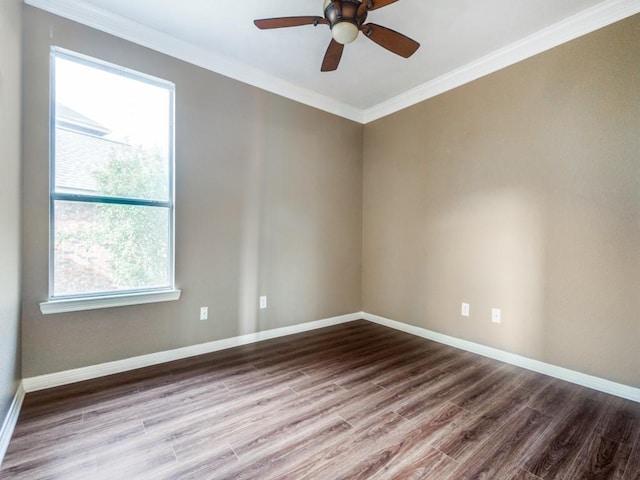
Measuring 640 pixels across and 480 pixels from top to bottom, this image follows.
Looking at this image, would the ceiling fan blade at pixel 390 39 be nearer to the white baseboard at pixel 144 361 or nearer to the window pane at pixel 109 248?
the window pane at pixel 109 248

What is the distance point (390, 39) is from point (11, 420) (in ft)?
10.5

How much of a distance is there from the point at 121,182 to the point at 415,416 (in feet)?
8.97

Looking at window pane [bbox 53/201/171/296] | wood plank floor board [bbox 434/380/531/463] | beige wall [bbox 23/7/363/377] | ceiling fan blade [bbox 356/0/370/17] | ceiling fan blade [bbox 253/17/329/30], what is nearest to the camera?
wood plank floor board [bbox 434/380/531/463]

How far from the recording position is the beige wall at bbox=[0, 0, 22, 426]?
1.56 m

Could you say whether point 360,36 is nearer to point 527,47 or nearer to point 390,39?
point 390,39

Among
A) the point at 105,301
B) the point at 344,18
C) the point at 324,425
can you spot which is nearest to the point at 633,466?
the point at 324,425

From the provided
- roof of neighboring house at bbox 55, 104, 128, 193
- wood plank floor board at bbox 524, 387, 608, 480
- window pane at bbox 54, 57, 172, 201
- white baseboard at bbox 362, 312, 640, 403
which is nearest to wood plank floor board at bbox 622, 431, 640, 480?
wood plank floor board at bbox 524, 387, 608, 480

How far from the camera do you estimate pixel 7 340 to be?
5.45ft

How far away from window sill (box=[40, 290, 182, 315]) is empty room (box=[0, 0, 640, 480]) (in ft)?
0.06

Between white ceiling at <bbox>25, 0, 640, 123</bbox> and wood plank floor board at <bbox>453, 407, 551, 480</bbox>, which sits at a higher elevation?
white ceiling at <bbox>25, 0, 640, 123</bbox>

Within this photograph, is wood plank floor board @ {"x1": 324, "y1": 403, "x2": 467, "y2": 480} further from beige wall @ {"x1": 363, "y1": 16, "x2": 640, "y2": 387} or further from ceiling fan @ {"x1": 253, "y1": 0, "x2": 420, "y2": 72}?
ceiling fan @ {"x1": 253, "y1": 0, "x2": 420, "y2": 72}

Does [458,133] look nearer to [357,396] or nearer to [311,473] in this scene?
[357,396]

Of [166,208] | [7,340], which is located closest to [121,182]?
[166,208]

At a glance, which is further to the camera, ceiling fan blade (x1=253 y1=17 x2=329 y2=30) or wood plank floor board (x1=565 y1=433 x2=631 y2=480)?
ceiling fan blade (x1=253 y1=17 x2=329 y2=30)
